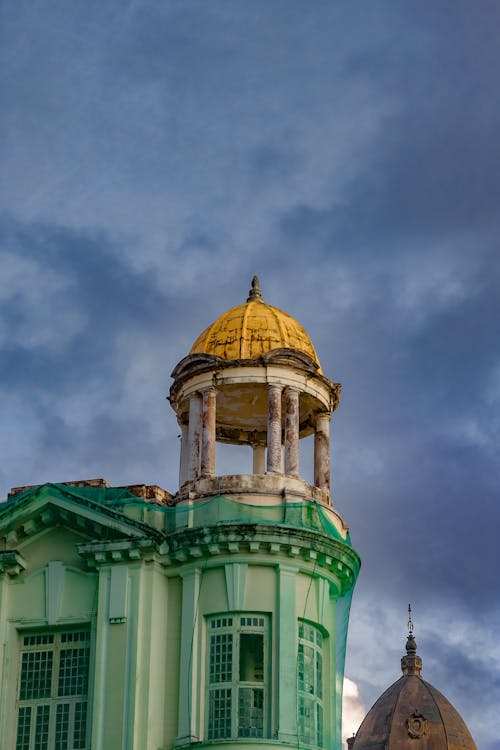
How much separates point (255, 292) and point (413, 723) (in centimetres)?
5263

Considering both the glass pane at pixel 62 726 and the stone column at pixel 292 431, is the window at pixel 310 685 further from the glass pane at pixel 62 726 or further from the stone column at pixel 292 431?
the glass pane at pixel 62 726

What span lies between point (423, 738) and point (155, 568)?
2205 inches

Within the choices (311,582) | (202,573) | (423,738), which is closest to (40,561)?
(202,573)

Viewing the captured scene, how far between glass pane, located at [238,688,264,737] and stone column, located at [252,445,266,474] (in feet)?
27.1

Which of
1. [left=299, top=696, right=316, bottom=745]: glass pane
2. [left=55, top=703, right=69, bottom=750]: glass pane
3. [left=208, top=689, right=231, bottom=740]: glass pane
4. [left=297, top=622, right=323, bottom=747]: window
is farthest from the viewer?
[left=55, top=703, right=69, bottom=750]: glass pane

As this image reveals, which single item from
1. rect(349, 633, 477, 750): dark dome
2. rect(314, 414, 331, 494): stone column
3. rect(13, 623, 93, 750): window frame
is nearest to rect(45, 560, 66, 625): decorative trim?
rect(13, 623, 93, 750): window frame

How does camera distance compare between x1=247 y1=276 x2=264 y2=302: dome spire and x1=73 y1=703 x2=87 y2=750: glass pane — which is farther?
x1=247 y1=276 x2=264 y2=302: dome spire

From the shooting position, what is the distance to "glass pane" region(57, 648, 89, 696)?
35.0 metres

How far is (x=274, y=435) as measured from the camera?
37.0 m

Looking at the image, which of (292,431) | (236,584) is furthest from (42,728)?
(292,431)

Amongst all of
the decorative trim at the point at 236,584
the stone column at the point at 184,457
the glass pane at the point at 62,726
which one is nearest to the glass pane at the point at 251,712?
the decorative trim at the point at 236,584

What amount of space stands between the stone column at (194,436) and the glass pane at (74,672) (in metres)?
5.00

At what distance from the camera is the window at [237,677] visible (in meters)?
33.8

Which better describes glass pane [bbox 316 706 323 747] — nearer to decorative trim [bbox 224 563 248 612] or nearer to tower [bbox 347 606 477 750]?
decorative trim [bbox 224 563 248 612]
